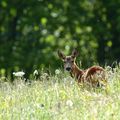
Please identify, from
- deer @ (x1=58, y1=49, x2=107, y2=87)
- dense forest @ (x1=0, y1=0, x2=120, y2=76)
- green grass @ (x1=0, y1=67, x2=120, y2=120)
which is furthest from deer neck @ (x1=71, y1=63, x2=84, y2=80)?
dense forest @ (x1=0, y1=0, x2=120, y2=76)

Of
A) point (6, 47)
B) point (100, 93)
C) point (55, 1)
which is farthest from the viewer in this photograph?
point (55, 1)

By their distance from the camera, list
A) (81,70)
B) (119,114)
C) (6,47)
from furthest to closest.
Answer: (6,47) → (81,70) → (119,114)

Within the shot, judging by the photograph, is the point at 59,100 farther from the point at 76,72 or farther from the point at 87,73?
the point at 76,72

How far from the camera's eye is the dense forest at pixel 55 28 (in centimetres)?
3644

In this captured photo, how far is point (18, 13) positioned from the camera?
38438 mm

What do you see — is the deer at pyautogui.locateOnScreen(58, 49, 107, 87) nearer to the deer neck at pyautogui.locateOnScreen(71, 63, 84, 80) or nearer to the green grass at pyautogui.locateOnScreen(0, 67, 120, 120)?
the deer neck at pyautogui.locateOnScreen(71, 63, 84, 80)

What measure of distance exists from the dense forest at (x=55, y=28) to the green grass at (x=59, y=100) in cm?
2346

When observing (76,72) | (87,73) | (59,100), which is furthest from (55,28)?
(59,100)

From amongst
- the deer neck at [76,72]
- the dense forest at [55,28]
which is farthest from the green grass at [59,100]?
the dense forest at [55,28]

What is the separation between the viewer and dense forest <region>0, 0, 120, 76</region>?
36.4m

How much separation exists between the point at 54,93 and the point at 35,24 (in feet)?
86.0

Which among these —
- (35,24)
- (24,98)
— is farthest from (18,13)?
(24,98)

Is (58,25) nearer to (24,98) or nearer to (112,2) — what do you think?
(112,2)

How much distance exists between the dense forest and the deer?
19968 millimetres
